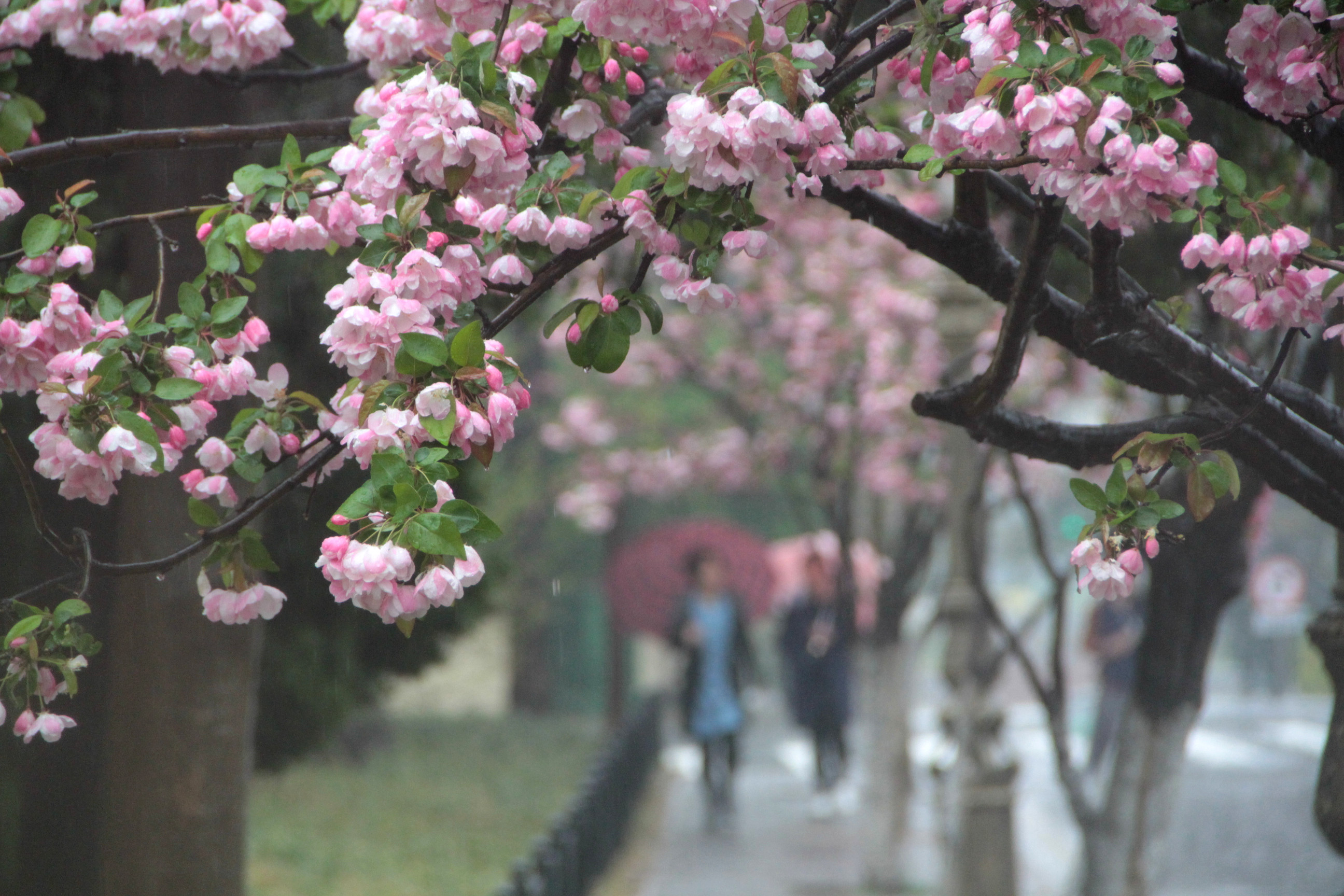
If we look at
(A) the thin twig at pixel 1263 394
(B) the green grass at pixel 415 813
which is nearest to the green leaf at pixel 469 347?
(A) the thin twig at pixel 1263 394

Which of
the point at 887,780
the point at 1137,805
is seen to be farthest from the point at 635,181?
the point at 887,780

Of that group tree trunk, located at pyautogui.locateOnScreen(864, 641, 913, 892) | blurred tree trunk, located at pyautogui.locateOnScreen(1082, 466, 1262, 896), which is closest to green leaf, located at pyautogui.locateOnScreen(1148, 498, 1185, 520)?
blurred tree trunk, located at pyautogui.locateOnScreen(1082, 466, 1262, 896)

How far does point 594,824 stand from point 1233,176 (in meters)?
6.29

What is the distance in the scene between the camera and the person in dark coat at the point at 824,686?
35.5 feet

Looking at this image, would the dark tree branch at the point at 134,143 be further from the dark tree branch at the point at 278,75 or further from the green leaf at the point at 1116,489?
the green leaf at the point at 1116,489

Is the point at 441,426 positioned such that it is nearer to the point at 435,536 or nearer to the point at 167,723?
the point at 435,536

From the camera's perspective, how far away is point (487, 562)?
232 inches

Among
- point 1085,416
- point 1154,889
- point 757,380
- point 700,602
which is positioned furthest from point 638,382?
point 1154,889

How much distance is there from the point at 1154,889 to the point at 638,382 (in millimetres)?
9116

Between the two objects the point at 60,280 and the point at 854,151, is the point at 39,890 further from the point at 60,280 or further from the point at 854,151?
A: the point at 854,151

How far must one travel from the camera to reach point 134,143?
261 cm

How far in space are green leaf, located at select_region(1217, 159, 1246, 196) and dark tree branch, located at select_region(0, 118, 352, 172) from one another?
167cm

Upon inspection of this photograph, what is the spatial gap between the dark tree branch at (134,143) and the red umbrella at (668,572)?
1113 centimetres

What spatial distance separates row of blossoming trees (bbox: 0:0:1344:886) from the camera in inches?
75.4
